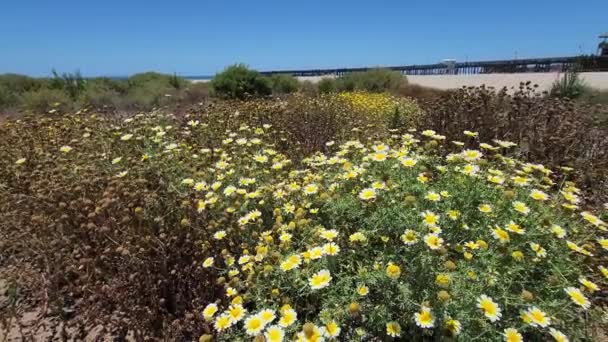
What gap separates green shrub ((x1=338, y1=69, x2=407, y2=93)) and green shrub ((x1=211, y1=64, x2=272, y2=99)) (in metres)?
3.05

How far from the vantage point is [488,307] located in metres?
1.76

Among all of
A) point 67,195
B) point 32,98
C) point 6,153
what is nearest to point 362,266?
point 67,195

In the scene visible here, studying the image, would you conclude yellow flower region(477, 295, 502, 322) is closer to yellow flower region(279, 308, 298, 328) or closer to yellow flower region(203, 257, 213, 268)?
yellow flower region(279, 308, 298, 328)

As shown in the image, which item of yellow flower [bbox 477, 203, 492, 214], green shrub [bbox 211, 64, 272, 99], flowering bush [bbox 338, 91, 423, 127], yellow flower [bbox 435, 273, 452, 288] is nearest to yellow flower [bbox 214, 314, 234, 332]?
yellow flower [bbox 435, 273, 452, 288]

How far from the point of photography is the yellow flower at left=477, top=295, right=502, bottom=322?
1723mm

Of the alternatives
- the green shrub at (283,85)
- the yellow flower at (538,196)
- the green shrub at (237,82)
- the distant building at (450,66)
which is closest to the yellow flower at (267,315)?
the yellow flower at (538,196)

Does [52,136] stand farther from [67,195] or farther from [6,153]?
[67,195]

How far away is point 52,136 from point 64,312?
9.97 feet

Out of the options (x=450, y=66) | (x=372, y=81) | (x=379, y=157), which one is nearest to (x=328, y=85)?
(x=372, y=81)

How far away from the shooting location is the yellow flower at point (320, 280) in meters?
1.89

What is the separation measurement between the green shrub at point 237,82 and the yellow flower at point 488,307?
484 inches

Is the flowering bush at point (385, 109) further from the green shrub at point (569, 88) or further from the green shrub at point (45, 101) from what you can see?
the green shrub at point (45, 101)

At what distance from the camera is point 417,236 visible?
2045 millimetres

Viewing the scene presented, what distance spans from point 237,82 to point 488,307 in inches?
508
